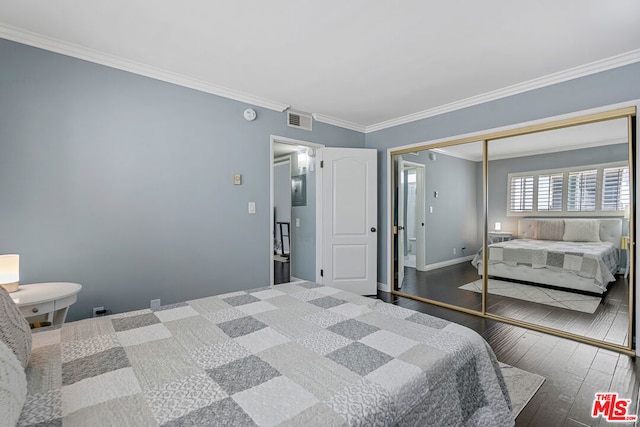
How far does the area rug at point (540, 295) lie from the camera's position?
3041mm

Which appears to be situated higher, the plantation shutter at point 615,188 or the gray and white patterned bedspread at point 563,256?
the plantation shutter at point 615,188

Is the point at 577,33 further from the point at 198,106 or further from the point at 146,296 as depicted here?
the point at 146,296

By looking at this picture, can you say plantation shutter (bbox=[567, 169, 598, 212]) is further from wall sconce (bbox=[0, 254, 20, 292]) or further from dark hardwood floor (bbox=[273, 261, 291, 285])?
wall sconce (bbox=[0, 254, 20, 292])

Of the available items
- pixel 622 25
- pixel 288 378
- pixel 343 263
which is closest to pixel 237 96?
pixel 343 263

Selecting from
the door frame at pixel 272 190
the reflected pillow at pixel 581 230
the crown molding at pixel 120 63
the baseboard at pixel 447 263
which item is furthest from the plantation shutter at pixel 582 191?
the crown molding at pixel 120 63

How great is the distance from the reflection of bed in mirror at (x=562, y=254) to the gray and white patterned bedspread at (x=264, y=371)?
2.32 meters

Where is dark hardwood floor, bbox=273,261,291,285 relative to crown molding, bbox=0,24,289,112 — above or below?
below

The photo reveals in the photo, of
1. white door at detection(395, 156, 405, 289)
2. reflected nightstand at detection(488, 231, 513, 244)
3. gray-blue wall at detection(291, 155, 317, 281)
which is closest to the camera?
reflected nightstand at detection(488, 231, 513, 244)

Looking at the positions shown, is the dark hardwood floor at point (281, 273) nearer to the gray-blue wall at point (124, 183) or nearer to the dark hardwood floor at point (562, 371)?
the gray-blue wall at point (124, 183)

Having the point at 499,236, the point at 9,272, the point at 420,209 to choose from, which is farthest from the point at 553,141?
the point at 9,272

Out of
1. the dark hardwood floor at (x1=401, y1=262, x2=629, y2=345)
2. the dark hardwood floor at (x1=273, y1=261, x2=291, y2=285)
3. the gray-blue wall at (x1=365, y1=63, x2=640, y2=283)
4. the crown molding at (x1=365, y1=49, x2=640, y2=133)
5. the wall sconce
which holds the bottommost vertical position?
the dark hardwood floor at (x1=273, y1=261, x2=291, y2=285)

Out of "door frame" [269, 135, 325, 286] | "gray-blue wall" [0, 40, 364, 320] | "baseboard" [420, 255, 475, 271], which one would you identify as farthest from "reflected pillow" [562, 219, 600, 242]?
"gray-blue wall" [0, 40, 364, 320]

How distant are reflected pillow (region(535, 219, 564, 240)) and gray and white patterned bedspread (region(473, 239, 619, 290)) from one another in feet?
0.20

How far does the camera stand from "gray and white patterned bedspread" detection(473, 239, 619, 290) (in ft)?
8.86
